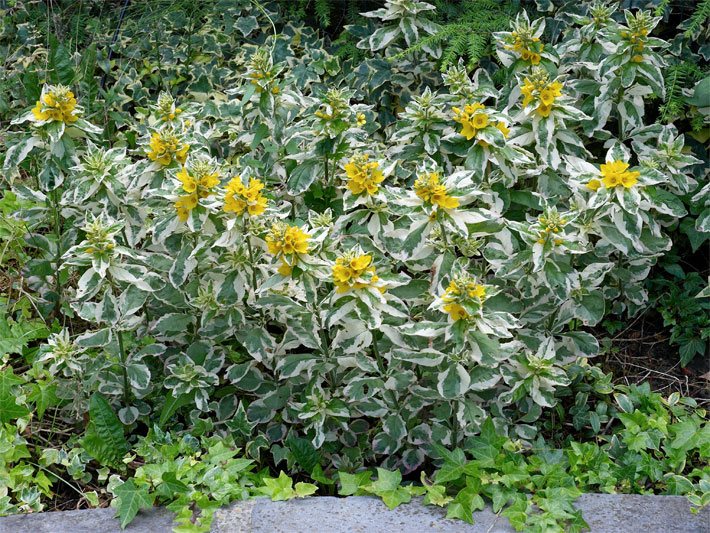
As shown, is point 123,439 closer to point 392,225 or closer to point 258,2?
point 392,225

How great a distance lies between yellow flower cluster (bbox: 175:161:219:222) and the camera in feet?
7.68

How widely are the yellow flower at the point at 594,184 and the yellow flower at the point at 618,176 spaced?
0.06 feet

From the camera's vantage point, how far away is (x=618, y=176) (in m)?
2.39

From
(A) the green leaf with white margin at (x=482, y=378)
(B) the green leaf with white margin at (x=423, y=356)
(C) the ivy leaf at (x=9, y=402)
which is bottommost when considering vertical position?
(C) the ivy leaf at (x=9, y=402)

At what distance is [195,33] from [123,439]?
2402 mm

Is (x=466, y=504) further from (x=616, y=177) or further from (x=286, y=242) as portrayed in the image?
(x=616, y=177)

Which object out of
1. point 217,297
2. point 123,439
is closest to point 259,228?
point 217,297

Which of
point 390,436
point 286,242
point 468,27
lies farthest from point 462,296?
point 468,27

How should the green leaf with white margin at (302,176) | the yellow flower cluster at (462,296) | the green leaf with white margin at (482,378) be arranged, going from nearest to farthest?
1. the yellow flower cluster at (462,296)
2. the green leaf with white margin at (482,378)
3. the green leaf with white margin at (302,176)

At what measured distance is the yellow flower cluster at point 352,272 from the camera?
6.97 ft

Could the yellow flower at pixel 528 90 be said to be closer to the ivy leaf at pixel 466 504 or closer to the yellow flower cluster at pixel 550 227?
the yellow flower cluster at pixel 550 227

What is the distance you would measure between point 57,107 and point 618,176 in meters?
1.74

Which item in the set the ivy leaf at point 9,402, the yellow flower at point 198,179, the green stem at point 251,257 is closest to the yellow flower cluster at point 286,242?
the green stem at point 251,257

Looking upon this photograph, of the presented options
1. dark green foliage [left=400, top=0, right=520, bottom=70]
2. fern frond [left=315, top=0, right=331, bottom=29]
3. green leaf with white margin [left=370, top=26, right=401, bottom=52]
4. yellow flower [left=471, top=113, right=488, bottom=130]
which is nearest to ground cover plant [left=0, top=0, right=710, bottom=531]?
yellow flower [left=471, top=113, right=488, bottom=130]
